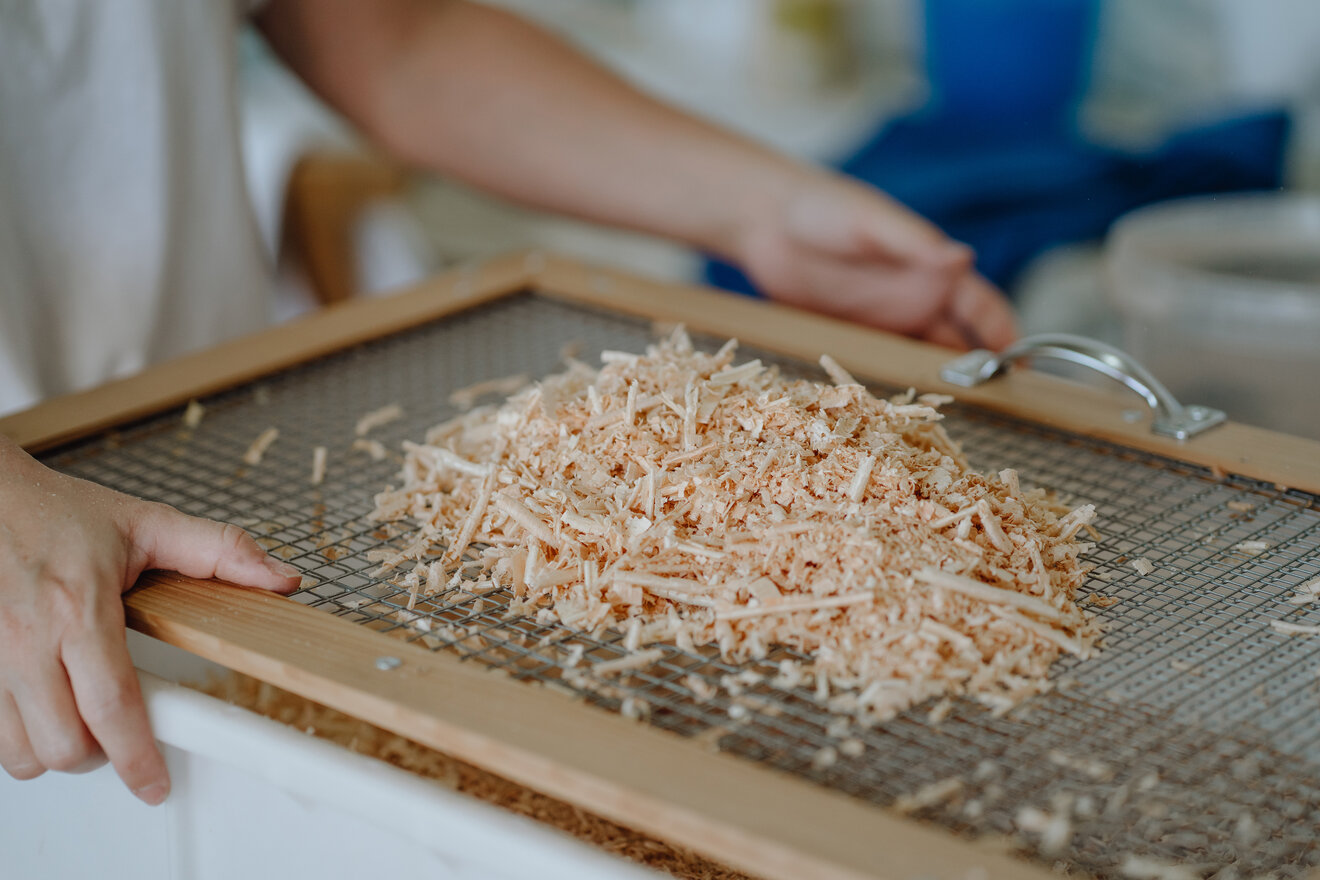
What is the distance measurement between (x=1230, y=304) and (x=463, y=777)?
0.79 meters

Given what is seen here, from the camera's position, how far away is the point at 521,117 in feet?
3.83

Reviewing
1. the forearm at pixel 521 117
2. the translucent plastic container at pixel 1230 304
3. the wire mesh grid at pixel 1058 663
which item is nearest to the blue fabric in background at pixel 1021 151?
the translucent plastic container at pixel 1230 304

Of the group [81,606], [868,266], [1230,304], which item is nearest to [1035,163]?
[1230,304]

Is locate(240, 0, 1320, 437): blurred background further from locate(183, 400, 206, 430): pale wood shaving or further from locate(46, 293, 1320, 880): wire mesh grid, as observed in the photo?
locate(183, 400, 206, 430): pale wood shaving

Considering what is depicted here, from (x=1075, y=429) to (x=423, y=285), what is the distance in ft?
1.76

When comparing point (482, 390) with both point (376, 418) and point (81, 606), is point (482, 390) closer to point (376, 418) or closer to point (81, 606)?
point (376, 418)

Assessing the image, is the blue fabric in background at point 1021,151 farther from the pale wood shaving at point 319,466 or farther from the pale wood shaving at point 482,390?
the pale wood shaving at point 319,466

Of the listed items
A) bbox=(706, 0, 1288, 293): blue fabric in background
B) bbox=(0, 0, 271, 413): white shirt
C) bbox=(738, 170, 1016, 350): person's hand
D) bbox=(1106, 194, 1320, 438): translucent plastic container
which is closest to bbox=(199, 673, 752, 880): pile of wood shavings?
bbox=(0, 0, 271, 413): white shirt

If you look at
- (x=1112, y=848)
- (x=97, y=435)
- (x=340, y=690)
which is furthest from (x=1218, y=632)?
(x=97, y=435)

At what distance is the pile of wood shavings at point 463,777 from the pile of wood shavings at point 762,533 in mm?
104

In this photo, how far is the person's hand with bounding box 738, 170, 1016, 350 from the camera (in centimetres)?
98

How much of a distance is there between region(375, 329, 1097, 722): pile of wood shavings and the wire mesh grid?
15 mm

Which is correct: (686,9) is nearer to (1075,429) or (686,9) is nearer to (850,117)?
(850,117)

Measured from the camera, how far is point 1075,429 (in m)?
0.78
